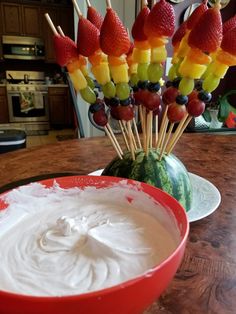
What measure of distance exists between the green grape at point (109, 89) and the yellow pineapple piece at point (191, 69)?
130mm

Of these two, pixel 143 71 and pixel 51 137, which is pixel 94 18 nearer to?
pixel 143 71

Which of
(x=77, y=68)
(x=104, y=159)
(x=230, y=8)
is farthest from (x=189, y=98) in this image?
(x=230, y=8)

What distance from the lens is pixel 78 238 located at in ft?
1.23

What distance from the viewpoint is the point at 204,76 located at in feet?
1.83

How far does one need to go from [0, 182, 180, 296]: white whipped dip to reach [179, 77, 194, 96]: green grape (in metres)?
0.20

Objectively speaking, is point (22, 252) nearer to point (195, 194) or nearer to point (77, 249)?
point (77, 249)

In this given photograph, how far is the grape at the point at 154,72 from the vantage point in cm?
52

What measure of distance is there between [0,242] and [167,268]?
0.23 metres

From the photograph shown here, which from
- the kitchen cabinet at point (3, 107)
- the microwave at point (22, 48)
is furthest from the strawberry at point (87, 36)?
the microwave at point (22, 48)

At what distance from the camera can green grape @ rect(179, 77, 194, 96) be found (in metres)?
0.52

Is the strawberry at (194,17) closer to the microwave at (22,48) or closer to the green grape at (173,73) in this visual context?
the green grape at (173,73)

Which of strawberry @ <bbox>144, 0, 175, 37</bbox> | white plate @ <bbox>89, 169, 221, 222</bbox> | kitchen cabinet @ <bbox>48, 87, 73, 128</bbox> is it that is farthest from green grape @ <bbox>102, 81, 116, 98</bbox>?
kitchen cabinet @ <bbox>48, 87, 73, 128</bbox>

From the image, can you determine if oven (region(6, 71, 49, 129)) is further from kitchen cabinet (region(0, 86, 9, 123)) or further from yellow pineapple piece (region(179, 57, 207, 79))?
yellow pineapple piece (region(179, 57, 207, 79))

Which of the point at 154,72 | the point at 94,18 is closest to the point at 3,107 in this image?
the point at 94,18
